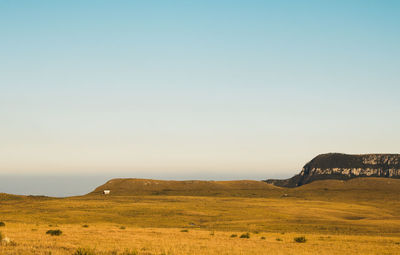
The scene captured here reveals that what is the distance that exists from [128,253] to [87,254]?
2.29m

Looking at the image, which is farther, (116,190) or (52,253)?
(116,190)

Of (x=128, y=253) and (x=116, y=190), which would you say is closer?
(x=128, y=253)

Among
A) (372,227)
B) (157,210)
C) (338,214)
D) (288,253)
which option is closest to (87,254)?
(288,253)

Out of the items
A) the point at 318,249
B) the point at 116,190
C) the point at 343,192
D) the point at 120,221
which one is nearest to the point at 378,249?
the point at 318,249

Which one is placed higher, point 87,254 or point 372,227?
point 87,254

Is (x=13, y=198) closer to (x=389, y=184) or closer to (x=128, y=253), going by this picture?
(x=128, y=253)

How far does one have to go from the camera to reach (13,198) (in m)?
131

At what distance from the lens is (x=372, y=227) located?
55312mm

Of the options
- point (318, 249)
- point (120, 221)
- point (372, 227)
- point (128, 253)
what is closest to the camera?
point (128, 253)

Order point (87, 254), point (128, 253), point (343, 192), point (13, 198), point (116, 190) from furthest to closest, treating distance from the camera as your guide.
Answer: point (116, 190), point (343, 192), point (13, 198), point (128, 253), point (87, 254)

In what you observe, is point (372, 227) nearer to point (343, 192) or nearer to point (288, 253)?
point (288, 253)

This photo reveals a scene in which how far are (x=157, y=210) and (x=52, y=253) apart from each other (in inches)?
2619

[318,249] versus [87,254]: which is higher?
[87,254]

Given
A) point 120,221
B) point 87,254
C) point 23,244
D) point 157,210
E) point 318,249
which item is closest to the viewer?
point 87,254
